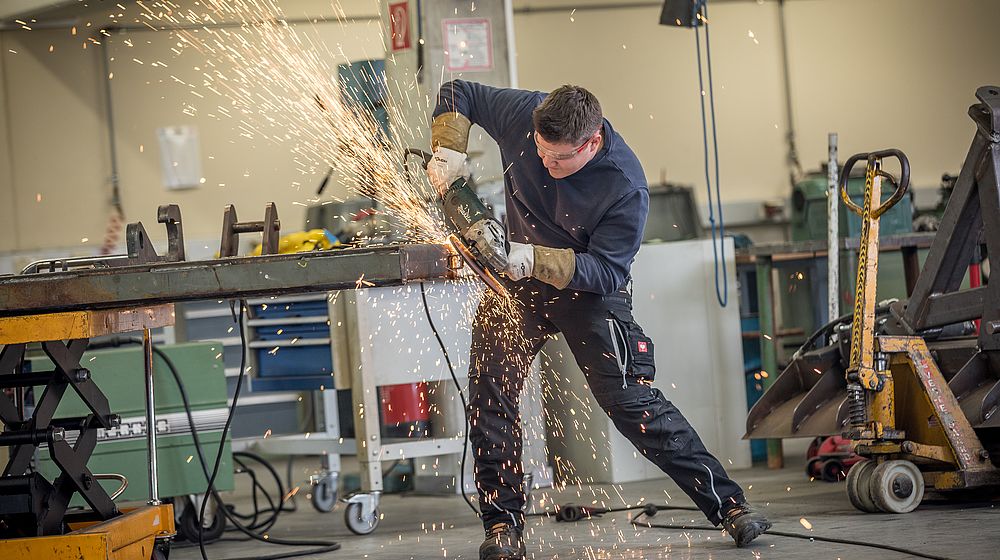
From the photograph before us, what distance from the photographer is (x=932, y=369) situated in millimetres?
3803

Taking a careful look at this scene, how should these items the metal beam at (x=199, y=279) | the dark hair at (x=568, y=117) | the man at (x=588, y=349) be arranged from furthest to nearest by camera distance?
the man at (x=588, y=349), the dark hair at (x=568, y=117), the metal beam at (x=199, y=279)

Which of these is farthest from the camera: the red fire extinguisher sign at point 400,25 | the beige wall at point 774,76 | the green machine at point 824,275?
the beige wall at point 774,76

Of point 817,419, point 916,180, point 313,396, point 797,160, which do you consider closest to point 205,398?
point 313,396

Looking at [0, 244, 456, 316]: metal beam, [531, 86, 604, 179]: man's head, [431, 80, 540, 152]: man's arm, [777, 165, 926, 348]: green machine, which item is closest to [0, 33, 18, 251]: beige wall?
[777, 165, 926, 348]: green machine

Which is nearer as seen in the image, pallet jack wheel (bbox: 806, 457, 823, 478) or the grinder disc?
the grinder disc

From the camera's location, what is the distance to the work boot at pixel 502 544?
3.23 meters

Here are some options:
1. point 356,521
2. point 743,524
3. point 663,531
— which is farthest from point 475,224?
point 356,521

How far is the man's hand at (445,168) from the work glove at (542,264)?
40 centimetres

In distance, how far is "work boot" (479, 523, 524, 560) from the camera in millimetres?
3232

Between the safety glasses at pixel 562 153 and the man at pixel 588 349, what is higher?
the safety glasses at pixel 562 153

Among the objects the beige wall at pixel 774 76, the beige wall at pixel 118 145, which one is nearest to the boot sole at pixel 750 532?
the beige wall at pixel 774 76

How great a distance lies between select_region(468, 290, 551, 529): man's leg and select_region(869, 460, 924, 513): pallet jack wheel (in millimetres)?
1249

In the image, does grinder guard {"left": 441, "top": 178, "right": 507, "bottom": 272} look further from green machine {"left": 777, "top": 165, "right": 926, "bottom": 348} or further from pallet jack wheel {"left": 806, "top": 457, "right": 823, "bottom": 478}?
green machine {"left": 777, "top": 165, "right": 926, "bottom": 348}

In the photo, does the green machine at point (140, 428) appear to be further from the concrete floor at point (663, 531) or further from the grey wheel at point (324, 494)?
the grey wheel at point (324, 494)
